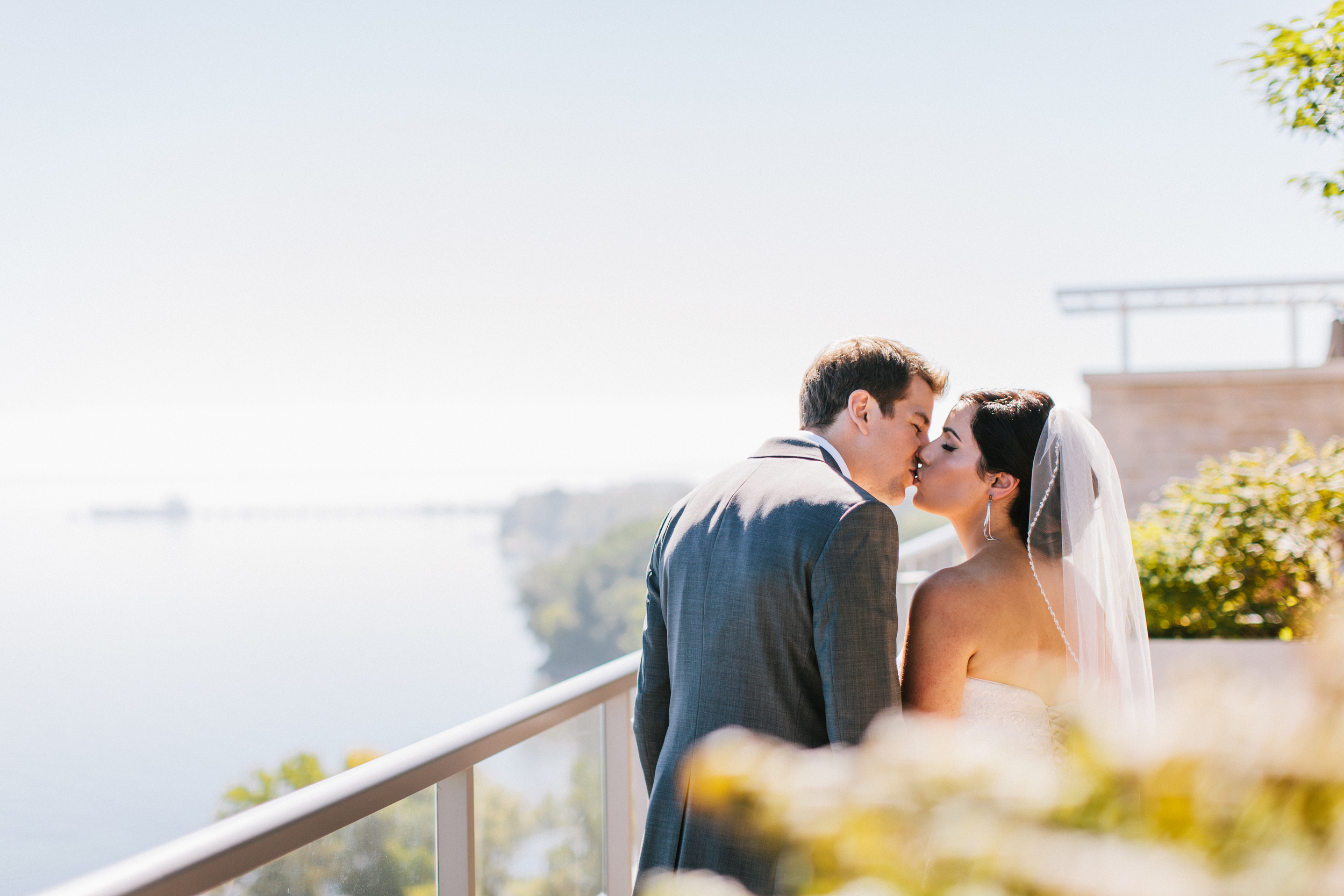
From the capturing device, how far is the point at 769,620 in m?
1.94

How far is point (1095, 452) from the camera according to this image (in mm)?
2803

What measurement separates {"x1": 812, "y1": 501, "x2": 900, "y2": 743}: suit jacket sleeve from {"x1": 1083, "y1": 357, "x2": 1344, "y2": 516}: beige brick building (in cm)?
775

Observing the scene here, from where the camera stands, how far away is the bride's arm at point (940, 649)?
2.42 m

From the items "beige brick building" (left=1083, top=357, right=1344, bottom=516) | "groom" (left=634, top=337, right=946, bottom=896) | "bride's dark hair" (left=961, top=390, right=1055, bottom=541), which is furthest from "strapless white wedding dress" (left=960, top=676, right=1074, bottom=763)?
"beige brick building" (left=1083, top=357, right=1344, bottom=516)

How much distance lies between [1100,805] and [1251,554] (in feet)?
18.0

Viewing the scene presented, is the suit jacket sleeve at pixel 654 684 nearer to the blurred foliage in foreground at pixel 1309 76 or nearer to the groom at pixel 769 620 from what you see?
the groom at pixel 769 620

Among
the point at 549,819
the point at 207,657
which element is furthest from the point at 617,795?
the point at 207,657

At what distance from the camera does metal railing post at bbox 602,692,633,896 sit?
285cm

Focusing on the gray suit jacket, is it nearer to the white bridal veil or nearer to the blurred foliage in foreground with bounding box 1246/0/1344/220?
the white bridal veil

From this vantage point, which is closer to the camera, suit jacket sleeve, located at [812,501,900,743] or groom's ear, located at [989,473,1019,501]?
suit jacket sleeve, located at [812,501,900,743]

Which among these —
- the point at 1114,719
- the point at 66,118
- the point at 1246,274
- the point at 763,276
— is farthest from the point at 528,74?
the point at 1114,719

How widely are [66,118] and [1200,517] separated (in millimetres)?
54861

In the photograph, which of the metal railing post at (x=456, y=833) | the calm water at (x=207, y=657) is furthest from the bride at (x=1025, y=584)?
the calm water at (x=207, y=657)

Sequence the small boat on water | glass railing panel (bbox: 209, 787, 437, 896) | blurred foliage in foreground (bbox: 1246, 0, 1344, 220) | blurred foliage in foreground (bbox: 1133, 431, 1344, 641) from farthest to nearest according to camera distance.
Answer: the small boat on water → blurred foliage in foreground (bbox: 1133, 431, 1344, 641) → blurred foliage in foreground (bbox: 1246, 0, 1344, 220) → glass railing panel (bbox: 209, 787, 437, 896)
